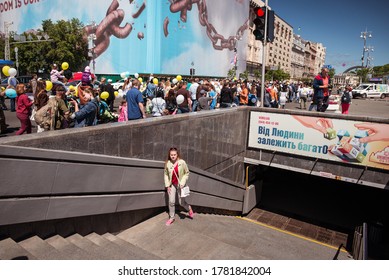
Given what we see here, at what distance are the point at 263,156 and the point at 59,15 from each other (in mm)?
49026

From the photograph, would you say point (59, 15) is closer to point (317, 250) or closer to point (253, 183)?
point (253, 183)

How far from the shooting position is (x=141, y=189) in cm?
600

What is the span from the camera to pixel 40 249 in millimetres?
3826

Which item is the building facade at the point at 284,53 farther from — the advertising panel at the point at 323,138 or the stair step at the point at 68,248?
the stair step at the point at 68,248

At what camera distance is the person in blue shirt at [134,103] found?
7.58 m

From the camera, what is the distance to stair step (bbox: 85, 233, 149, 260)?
4.11 m

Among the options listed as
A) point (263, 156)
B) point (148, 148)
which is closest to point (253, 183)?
point (263, 156)

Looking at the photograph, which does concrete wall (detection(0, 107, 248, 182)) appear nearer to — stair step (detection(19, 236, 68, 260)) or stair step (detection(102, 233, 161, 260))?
stair step (detection(19, 236, 68, 260))

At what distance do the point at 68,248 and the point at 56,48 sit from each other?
148ft

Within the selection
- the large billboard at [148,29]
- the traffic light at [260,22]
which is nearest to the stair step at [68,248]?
the traffic light at [260,22]

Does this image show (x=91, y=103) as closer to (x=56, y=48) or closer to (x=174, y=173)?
(x=174, y=173)

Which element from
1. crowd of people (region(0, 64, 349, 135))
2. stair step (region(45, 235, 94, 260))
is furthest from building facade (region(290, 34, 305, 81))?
stair step (region(45, 235, 94, 260))

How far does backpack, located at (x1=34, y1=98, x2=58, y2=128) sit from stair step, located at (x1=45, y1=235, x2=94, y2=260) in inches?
94.2

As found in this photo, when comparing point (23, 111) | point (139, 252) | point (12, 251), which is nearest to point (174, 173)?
point (139, 252)
